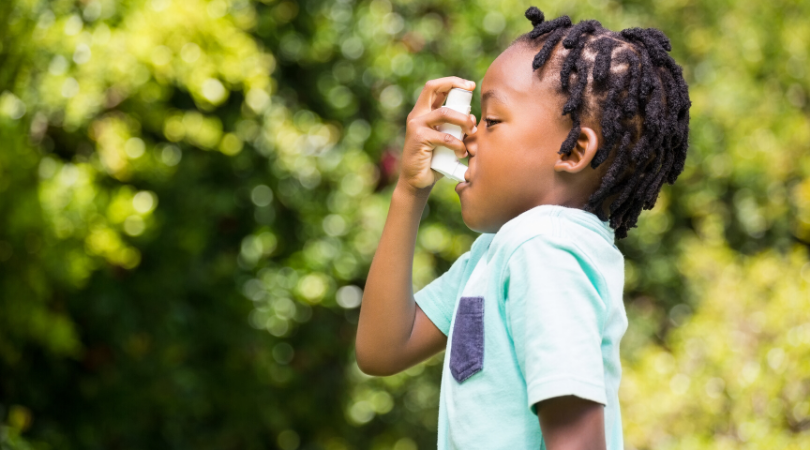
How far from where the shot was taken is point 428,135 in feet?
3.91

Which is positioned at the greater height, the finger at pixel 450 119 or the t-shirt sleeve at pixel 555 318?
the finger at pixel 450 119

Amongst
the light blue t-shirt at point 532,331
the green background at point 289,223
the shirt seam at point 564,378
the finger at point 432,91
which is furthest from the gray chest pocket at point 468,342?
the green background at point 289,223

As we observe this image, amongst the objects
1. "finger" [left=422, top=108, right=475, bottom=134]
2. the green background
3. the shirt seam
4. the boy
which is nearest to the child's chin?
the boy

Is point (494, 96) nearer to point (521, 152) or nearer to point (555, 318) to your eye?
point (521, 152)

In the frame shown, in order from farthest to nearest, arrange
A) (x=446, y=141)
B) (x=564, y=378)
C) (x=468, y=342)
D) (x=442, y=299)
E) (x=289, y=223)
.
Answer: (x=289, y=223) → (x=442, y=299) → (x=446, y=141) → (x=468, y=342) → (x=564, y=378)

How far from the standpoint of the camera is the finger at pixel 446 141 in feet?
3.86

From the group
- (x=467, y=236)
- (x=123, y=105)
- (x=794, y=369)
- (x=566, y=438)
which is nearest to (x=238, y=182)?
(x=123, y=105)

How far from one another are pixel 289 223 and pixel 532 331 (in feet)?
11.2

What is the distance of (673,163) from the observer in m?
1.22

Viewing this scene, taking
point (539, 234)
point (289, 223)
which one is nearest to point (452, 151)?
point (539, 234)

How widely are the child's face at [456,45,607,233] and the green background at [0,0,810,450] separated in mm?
1984

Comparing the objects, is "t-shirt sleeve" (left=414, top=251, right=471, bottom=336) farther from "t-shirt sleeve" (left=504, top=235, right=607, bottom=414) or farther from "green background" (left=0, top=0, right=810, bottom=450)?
"green background" (left=0, top=0, right=810, bottom=450)

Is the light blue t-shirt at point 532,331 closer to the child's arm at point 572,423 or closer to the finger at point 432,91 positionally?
the child's arm at point 572,423

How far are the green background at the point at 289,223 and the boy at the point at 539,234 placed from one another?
6.18ft
